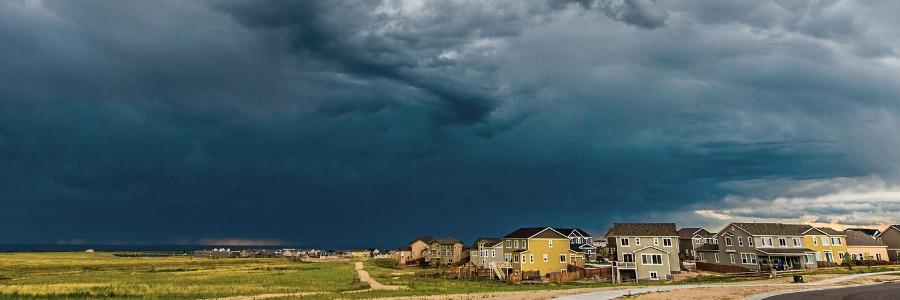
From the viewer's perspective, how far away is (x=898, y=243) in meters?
94.6

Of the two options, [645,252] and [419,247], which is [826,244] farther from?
[419,247]

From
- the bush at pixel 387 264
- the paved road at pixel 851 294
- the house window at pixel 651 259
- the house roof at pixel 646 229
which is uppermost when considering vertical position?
the house roof at pixel 646 229

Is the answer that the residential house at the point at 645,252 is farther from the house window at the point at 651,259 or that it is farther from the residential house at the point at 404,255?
the residential house at the point at 404,255

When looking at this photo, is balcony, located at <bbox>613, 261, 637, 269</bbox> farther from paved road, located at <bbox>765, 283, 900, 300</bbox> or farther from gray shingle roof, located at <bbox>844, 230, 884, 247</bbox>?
gray shingle roof, located at <bbox>844, 230, 884, 247</bbox>

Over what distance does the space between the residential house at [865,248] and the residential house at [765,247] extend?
41.8 ft

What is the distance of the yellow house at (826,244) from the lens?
274 feet

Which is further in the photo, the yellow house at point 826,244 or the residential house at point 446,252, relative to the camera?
the residential house at point 446,252

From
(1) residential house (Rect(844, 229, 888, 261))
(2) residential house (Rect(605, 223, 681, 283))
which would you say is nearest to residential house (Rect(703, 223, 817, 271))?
(1) residential house (Rect(844, 229, 888, 261))

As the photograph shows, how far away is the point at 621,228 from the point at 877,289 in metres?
41.8

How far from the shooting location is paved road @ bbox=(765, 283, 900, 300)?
32625 millimetres

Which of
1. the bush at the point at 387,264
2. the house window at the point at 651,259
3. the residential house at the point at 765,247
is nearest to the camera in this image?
the house window at the point at 651,259

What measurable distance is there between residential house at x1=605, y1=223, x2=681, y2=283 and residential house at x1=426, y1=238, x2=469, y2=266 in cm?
4831

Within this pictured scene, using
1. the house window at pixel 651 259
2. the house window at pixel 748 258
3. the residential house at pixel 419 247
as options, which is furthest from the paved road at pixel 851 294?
the residential house at pixel 419 247

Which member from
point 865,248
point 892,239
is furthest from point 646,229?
point 892,239
